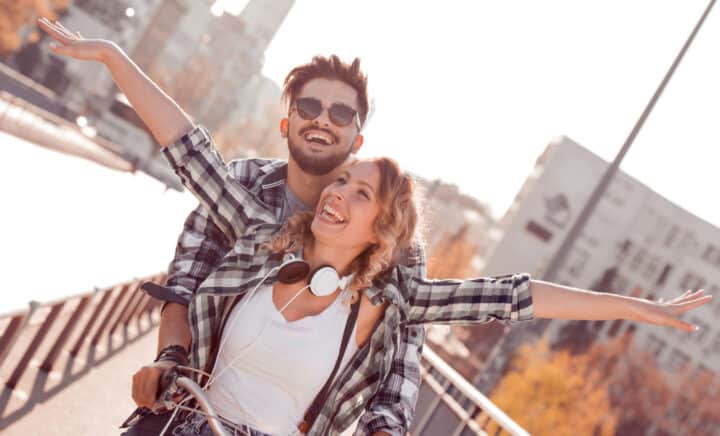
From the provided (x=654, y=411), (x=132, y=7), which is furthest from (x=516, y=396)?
(x=132, y=7)

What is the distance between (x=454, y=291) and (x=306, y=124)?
906 millimetres

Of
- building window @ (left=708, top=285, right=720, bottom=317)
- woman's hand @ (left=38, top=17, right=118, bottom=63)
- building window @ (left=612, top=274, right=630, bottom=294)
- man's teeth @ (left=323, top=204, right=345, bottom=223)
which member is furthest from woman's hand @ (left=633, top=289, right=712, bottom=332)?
building window @ (left=708, top=285, right=720, bottom=317)

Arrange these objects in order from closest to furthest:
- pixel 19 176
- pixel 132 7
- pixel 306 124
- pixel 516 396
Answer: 1. pixel 306 124
2. pixel 19 176
3. pixel 516 396
4. pixel 132 7

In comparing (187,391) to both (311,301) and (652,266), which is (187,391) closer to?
(311,301)

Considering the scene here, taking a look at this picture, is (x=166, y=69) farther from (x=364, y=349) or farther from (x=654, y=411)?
(x=364, y=349)

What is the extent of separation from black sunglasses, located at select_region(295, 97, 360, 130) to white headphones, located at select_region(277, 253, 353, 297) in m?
0.71

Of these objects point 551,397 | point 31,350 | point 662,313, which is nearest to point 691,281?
point 551,397

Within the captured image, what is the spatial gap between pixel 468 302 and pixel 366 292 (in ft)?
1.44

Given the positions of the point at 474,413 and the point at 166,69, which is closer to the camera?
the point at 474,413

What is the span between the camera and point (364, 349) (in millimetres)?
2305

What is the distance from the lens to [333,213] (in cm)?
235

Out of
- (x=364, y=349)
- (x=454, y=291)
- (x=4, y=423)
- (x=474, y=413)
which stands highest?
(x=454, y=291)

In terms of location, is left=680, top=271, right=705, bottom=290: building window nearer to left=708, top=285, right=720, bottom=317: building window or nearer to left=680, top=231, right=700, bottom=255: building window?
left=708, top=285, right=720, bottom=317: building window

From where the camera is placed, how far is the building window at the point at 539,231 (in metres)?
63.3
